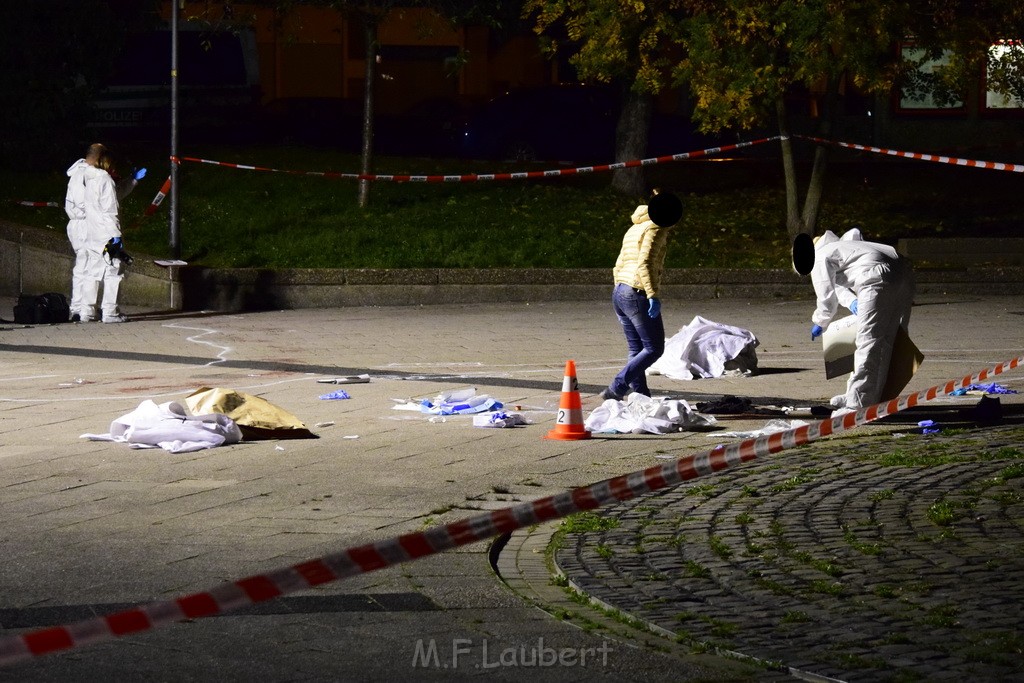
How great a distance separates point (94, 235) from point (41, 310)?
1.09 m

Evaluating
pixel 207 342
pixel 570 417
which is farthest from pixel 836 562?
pixel 207 342

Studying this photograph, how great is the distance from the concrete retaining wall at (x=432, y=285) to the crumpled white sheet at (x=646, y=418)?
8.32 meters

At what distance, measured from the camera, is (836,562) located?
637 cm

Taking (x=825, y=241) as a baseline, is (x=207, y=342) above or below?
below

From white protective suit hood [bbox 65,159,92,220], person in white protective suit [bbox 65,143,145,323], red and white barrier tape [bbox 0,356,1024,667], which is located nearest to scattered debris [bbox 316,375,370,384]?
person in white protective suit [bbox 65,143,145,323]

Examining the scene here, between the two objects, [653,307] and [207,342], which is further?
[207,342]

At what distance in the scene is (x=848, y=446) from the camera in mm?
9344

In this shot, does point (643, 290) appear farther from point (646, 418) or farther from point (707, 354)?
point (707, 354)

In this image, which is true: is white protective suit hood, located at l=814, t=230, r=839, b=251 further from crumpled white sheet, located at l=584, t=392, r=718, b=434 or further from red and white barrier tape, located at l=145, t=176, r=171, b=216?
red and white barrier tape, located at l=145, t=176, r=171, b=216

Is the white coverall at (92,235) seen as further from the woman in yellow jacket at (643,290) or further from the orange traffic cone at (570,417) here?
the orange traffic cone at (570,417)

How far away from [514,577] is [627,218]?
591 inches

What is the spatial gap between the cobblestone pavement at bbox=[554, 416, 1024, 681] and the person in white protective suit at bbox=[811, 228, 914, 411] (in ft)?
4.48

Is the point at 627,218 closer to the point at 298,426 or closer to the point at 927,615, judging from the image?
the point at 298,426

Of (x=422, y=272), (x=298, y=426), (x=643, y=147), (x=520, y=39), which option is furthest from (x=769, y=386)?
(x=520, y=39)
